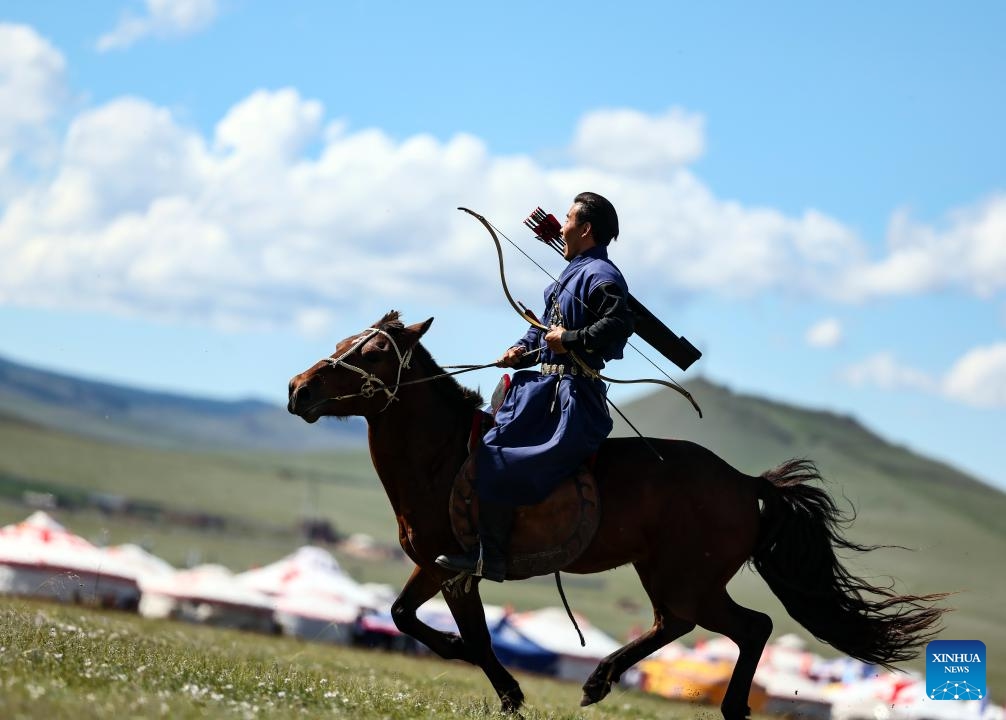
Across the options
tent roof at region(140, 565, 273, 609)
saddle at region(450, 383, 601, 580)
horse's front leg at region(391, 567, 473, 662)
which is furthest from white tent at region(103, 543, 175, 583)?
saddle at region(450, 383, 601, 580)

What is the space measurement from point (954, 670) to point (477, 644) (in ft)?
13.5

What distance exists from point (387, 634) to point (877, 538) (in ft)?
527

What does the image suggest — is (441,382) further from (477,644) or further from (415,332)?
(477,644)

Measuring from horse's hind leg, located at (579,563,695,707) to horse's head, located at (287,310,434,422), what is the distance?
2305 mm

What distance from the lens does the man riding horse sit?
390 inches

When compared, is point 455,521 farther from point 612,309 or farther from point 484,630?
point 612,309

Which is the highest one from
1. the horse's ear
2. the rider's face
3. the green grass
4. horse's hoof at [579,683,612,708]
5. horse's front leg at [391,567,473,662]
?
the rider's face

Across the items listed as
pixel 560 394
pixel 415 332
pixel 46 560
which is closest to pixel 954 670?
pixel 560 394

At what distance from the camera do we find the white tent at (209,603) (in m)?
42.7

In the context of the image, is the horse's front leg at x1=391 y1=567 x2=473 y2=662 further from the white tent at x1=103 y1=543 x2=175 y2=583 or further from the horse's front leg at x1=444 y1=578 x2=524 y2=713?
the white tent at x1=103 y1=543 x2=175 y2=583

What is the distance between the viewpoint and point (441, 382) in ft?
34.8

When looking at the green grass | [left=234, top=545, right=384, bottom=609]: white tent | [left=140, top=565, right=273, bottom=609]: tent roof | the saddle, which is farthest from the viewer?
[left=234, top=545, right=384, bottom=609]: white tent

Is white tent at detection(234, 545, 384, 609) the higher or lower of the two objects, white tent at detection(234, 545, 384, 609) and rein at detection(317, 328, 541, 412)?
the lower

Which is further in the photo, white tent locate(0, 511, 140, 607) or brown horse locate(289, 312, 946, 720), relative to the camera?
white tent locate(0, 511, 140, 607)
